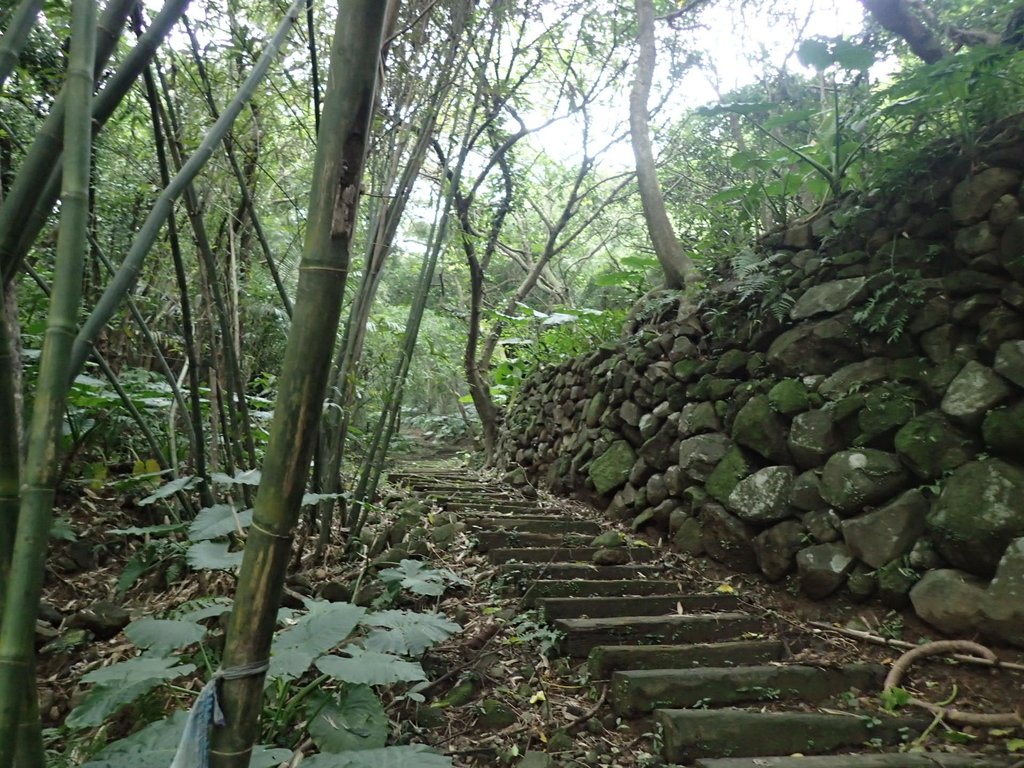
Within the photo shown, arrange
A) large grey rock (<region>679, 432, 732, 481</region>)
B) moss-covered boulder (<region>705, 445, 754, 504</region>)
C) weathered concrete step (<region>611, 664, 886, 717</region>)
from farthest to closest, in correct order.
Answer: large grey rock (<region>679, 432, 732, 481</region>) → moss-covered boulder (<region>705, 445, 754, 504</region>) → weathered concrete step (<region>611, 664, 886, 717</region>)

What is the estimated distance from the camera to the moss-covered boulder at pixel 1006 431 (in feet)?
7.61

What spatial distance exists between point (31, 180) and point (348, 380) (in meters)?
2.06

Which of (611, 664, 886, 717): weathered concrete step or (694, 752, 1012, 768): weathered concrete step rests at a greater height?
(611, 664, 886, 717): weathered concrete step

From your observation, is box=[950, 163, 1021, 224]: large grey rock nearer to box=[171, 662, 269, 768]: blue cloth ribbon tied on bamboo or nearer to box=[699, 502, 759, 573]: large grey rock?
box=[699, 502, 759, 573]: large grey rock

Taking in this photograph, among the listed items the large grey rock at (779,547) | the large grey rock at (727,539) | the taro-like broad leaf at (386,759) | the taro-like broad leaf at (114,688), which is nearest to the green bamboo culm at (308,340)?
the taro-like broad leaf at (386,759)

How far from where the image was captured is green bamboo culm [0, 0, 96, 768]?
77cm

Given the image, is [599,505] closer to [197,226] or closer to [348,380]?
[348,380]

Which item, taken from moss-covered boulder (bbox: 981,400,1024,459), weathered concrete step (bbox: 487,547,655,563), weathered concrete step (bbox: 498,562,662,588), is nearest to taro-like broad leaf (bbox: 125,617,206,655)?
weathered concrete step (bbox: 498,562,662,588)

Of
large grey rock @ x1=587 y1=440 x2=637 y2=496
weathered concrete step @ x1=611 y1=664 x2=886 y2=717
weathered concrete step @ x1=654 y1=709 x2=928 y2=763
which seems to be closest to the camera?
weathered concrete step @ x1=654 y1=709 x2=928 y2=763

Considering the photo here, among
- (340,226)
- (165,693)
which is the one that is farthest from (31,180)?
(165,693)

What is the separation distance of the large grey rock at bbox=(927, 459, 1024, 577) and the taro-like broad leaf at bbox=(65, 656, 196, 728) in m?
2.61

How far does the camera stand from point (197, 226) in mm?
1907

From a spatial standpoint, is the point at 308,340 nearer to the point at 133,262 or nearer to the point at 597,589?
the point at 133,262

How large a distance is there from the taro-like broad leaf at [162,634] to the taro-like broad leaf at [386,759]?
17.4 inches
